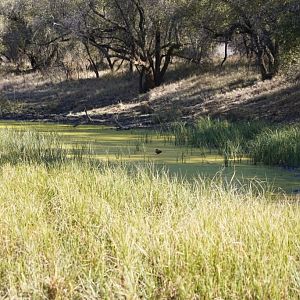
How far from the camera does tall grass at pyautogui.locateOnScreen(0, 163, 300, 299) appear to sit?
10.3ft

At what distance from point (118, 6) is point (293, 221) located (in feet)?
57.7

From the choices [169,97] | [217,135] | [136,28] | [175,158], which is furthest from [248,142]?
[136,28]

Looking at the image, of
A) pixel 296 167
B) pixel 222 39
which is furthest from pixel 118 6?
pixel 296 167

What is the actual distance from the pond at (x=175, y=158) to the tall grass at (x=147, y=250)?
4.29ft

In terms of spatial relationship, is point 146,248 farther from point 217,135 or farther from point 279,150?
point 217,135

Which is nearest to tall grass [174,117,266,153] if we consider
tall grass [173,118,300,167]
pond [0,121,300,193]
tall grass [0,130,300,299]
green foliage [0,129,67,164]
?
tall grass [173,118,300,167]

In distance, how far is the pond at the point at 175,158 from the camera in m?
7.03

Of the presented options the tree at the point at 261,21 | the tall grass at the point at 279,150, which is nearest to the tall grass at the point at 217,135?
the tall grass at the point at 279,150

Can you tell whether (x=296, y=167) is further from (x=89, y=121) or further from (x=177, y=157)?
(x=89, y=121)

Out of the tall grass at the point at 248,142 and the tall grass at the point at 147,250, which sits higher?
the tall grass at the point at 248,142

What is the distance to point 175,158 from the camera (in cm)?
873

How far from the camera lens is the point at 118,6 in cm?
2061

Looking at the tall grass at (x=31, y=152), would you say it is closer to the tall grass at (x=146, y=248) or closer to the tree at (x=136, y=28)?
the tall grass at (x=146, y=248)

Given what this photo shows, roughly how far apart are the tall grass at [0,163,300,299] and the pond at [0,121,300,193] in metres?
1.31
